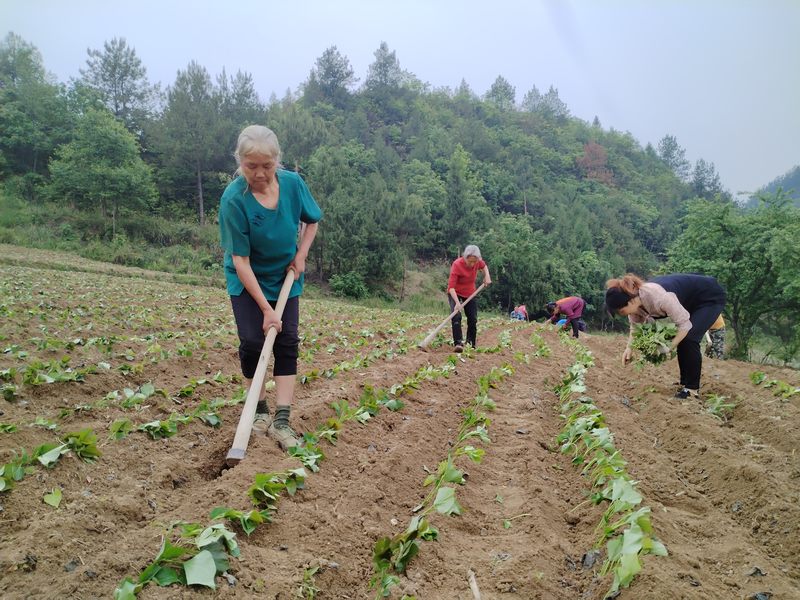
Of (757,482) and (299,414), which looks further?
(299,414)

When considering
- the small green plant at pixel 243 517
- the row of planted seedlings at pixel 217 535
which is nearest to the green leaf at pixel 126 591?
the row of planted seedlings at pixel 217 535

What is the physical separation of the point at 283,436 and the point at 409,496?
96 cm

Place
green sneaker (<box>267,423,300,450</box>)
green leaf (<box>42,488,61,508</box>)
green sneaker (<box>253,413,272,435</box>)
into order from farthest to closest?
green sneaker (<box>253,413,272,435</box>) → green sneaker (<box>267,423,300,450</box>) → green leaf (<box>42,488,61,508</box>)

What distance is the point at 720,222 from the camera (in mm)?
23328

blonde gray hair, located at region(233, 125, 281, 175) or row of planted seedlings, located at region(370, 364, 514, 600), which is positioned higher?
blonde gray hair, located at region(233, 125, 281, 175)

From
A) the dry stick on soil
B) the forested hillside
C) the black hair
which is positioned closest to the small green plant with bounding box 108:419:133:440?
the dry stick on soil

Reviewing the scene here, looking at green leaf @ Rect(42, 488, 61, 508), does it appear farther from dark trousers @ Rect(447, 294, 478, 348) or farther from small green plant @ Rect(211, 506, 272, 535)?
dark trousers @ Rect(447, 294, 478, 348)

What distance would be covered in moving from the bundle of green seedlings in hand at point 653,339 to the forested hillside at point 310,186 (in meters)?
18.4

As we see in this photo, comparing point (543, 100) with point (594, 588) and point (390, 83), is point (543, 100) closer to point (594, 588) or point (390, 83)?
point (390, 83)

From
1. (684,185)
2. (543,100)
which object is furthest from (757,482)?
(543,100)

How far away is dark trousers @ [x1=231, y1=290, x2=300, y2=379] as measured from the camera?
3.51m

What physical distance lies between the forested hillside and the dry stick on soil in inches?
901

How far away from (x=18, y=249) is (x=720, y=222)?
115 ft

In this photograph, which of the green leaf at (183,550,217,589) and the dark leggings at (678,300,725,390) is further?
the dark leggings at (678,300,725,390)
